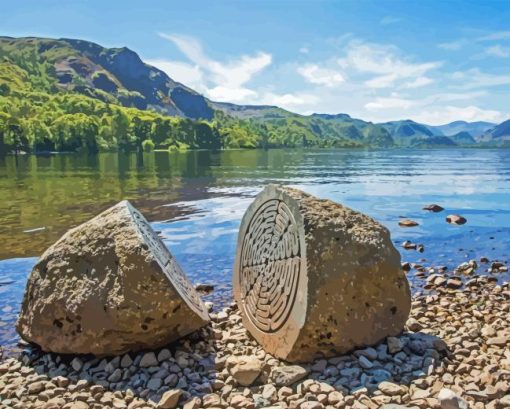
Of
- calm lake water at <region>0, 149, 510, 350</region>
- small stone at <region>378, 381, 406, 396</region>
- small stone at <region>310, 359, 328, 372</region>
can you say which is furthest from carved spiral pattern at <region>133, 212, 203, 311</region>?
small stone at <region>378, 381, 406, 396</region>

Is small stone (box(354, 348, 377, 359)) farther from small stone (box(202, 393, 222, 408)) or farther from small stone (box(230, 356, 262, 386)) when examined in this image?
small stone (box(202, 393, 222, 408))

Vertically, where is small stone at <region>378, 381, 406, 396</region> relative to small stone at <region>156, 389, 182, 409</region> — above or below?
above

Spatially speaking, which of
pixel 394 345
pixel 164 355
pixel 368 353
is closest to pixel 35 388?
pixel 164 355

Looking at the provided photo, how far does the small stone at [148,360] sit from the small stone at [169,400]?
1158mm

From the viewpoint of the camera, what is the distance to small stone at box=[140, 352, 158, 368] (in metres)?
8.35

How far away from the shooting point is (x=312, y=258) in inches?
321

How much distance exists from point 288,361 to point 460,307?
5262 mm

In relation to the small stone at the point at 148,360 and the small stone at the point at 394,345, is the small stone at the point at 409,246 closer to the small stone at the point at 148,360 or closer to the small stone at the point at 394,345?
the small stone at the point at 394,345

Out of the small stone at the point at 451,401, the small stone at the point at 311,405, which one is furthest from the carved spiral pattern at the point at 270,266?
the small stone at the point at 451,401

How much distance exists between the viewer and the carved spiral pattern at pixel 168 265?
361 inches

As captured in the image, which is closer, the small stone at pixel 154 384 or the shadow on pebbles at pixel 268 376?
the shadow on pebbles at pixel 268 376

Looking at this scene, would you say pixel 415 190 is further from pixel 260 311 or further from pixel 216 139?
pixel 216 139

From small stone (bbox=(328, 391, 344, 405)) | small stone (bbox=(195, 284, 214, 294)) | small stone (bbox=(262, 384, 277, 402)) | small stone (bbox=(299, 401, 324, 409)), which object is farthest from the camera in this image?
small stone (bbox=(195, 284, 214, 294))

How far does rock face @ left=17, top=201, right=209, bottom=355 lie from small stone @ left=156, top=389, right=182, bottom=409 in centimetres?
149
